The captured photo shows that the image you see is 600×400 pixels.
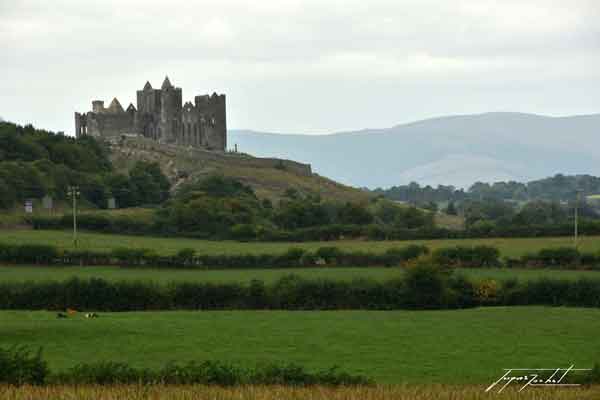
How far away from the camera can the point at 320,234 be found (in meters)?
81.3

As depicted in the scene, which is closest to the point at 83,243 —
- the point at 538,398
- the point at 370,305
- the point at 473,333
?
the point at 370,305

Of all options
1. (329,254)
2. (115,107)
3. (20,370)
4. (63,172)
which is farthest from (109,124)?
(20,370)

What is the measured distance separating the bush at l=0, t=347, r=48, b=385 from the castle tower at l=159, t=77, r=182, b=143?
10164 cm

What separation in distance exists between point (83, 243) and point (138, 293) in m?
17.2

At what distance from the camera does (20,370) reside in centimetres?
2792

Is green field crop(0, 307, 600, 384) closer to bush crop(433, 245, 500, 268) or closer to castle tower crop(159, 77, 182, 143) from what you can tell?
bush crop(433, 245, 500, 268)

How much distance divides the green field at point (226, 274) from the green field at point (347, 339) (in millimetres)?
5865

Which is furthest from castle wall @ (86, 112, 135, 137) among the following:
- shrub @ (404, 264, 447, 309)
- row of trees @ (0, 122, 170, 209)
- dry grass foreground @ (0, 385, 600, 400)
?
dry grass foreground @ (0, 385, 600, 400)

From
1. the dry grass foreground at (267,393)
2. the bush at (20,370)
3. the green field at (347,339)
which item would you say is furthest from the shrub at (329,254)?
the dry grass foreground at (267,393)

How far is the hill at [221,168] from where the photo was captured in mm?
118438

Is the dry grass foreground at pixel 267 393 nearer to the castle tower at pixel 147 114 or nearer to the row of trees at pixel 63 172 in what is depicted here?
the row of trees at pixel 63 172

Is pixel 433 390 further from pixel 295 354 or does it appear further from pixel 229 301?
pixel 229 301

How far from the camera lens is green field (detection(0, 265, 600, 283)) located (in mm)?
59781

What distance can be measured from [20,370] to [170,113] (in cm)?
10436
